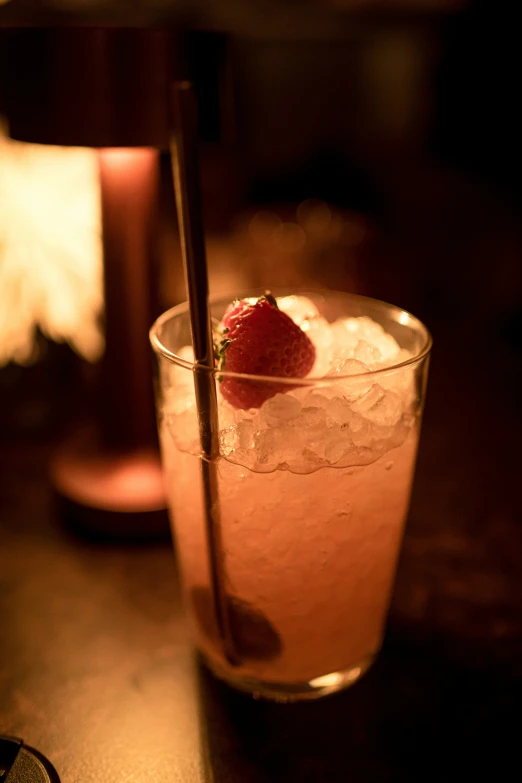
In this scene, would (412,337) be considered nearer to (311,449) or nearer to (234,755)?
(311,449)

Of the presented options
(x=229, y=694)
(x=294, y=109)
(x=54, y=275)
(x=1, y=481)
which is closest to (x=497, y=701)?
(x=229, y=694)

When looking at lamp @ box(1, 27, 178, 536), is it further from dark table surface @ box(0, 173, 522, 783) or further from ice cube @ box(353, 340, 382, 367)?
ice cube @ box(353, 340, 382, 367)

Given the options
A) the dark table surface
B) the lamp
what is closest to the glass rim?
the lamp

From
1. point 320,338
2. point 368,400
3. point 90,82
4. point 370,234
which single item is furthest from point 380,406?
point 370,234

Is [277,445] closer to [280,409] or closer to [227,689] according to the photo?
[280,409]

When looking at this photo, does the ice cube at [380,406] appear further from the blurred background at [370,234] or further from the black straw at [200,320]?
the blurred background at [370,234]
